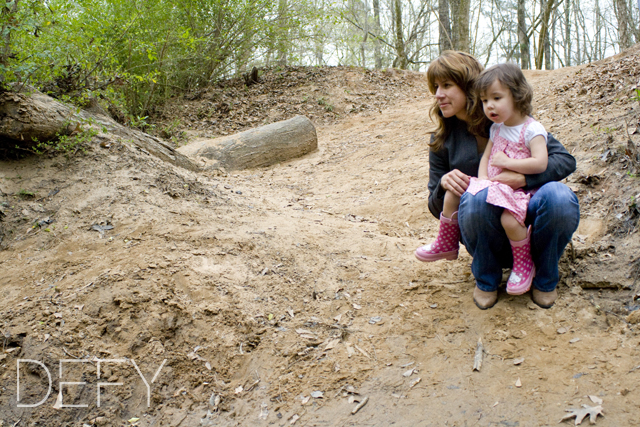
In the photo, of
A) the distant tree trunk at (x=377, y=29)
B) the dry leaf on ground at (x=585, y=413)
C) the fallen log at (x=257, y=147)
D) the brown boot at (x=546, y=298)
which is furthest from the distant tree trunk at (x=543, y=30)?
the dry leaf on ground at (x=585, y=413)

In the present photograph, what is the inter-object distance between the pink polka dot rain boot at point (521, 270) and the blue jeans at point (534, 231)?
4cm

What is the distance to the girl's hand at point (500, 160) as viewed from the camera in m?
2.34

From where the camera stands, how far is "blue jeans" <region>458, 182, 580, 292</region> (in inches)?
89.0

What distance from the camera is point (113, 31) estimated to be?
7520mm

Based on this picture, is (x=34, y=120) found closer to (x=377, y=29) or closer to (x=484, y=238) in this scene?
(x=484, y=238)

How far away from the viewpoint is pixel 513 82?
230 cm

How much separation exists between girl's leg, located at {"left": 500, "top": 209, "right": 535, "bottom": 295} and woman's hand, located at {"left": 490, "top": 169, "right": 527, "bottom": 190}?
17cm

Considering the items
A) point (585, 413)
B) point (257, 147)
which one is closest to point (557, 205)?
point (585, 413)

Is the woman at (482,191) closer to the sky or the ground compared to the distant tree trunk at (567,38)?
closer to the ground

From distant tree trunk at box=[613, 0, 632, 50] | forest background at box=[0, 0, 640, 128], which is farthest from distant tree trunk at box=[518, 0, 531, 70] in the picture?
distant tree trunk at box=[613, 0, 632, 50]

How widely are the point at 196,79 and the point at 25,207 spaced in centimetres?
813

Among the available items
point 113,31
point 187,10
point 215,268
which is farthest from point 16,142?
point 187,10

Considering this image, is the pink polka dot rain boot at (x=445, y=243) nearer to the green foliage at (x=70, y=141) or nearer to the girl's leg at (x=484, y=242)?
the girl's leg at (x=484, y=242)

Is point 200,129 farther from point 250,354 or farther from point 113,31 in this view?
point 250,354
